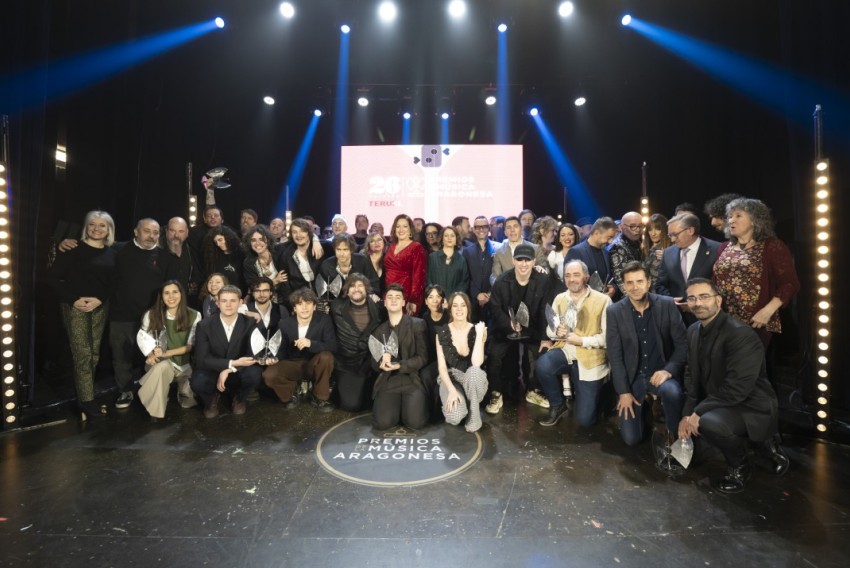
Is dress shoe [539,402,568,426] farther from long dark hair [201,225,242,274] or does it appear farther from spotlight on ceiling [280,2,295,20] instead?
spotlight on ceiling [280,2,295,20]

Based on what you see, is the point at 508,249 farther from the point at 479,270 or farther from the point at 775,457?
the point at 775,457

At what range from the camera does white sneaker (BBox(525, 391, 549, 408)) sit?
399 centimetres

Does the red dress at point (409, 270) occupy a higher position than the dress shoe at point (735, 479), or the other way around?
the red dress at point (409, 270)

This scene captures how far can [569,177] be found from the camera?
29.2ft

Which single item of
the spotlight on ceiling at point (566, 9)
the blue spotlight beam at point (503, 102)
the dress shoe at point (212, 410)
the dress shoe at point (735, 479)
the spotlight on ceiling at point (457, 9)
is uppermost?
the spotlight on ceiling at point (457, 9)

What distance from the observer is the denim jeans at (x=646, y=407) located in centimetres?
291

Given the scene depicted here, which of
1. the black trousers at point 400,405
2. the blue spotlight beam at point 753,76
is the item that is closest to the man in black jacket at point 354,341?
the black trousers at point 400,405

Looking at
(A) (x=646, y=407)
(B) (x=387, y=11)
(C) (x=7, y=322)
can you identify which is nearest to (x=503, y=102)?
(B) (x=387, y=11)

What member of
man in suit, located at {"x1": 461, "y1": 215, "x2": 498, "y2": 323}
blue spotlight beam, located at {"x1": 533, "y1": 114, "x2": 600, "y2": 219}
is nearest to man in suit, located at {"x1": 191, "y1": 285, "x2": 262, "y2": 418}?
man in suit, located at {"x1": 461, "y1": 215, "x2": 498, "y2": 323}

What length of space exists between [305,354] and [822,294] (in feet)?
13.3

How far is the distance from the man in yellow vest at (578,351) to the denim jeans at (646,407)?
1.02 feet

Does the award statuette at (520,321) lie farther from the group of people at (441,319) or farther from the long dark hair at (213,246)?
the long dark hair at (213,246)

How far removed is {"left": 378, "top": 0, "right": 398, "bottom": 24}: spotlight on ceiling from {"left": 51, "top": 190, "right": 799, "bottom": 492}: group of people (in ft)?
12.9

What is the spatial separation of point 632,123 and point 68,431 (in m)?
8.70
